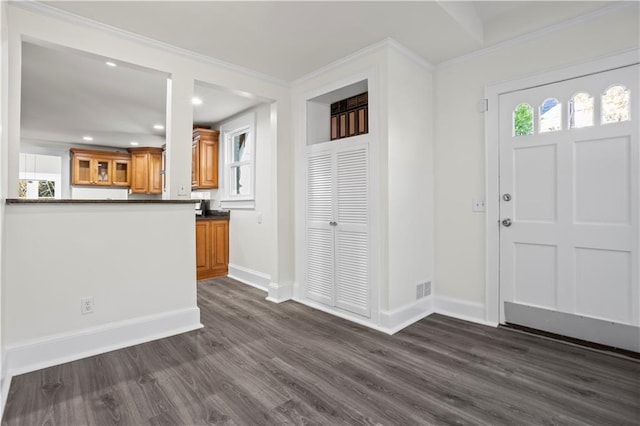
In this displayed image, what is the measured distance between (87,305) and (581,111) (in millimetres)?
3985

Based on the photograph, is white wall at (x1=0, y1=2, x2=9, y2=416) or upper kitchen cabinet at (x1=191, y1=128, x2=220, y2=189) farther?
upper kitchen cabinet at (x1=191, y1=128, x2=220, y2=189)

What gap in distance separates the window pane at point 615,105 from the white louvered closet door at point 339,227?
179 cm

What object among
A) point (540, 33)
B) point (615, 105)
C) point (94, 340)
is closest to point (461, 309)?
point (615, 105)

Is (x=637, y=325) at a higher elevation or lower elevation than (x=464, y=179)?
lower

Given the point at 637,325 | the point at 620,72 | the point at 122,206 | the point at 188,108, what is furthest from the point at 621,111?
the point at 122,206

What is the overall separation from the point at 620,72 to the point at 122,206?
A: 382 centimetres

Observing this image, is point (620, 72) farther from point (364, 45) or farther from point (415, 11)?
point (364, 45)

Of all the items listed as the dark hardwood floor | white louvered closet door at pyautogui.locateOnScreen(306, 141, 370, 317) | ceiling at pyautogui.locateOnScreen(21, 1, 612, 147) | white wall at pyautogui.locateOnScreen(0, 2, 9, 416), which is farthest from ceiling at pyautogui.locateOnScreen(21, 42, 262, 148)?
the dark hardwood floor

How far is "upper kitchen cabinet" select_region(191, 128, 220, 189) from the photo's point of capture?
5242 millimetres

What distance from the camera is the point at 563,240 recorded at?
2.60 m

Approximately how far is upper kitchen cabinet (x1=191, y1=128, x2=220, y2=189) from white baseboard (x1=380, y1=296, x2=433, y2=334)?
363 centimetres

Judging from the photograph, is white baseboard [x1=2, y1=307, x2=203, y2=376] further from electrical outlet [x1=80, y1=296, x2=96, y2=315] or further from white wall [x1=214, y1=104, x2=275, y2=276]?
white wall [x1=214, y1=104, x2=275, y2=276]

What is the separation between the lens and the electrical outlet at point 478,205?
3037 millimetres

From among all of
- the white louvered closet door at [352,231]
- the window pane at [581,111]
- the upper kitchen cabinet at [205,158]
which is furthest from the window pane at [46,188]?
the window pane at [581,111]
